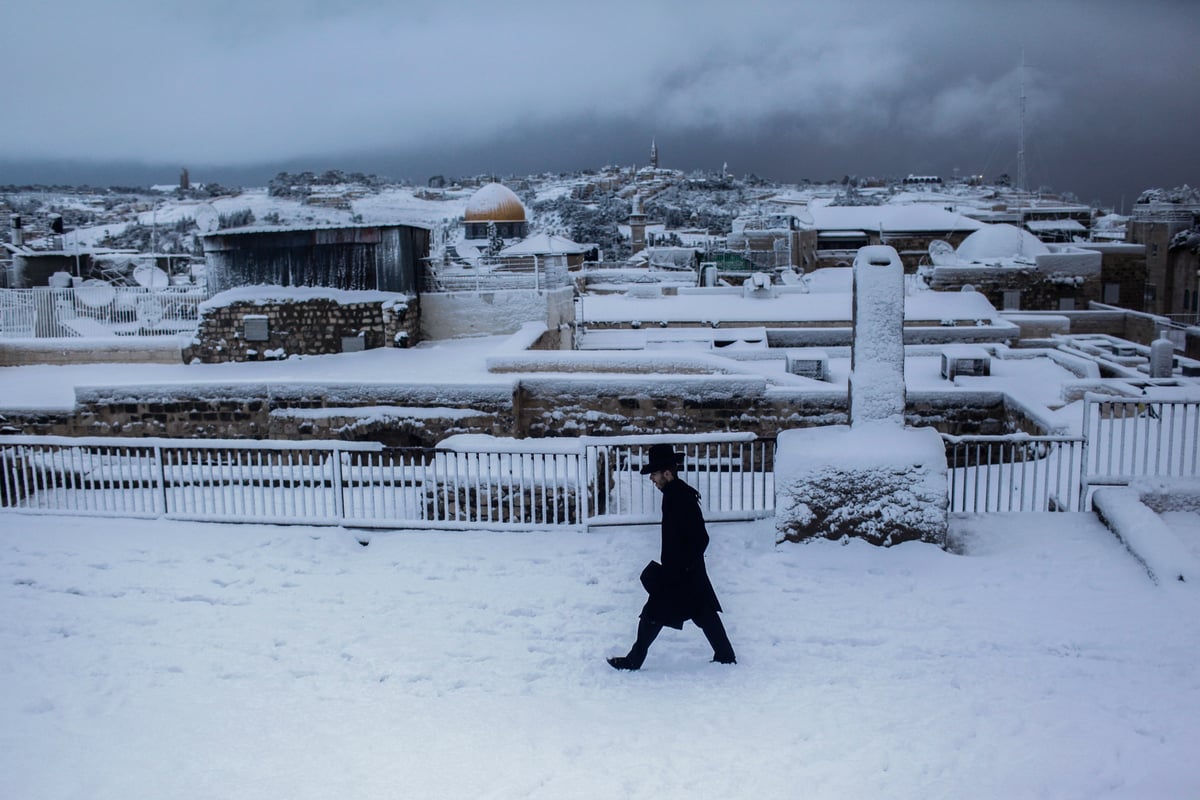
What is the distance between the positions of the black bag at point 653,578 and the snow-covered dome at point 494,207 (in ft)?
139

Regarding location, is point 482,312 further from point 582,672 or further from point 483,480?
point 582,672

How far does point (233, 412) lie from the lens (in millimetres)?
16062

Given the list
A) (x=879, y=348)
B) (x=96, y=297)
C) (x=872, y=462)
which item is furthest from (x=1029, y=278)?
(x=96, y=297)

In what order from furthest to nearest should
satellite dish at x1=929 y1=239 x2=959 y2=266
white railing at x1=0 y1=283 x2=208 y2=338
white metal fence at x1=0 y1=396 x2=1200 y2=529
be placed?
satellite dish at x1=929 y1=239 x2=959 y2=266
white railing at x1=0 y1=283 x2=208 y2=338
white metal fence at x1=0 y1=396 x2=1200 y2=529

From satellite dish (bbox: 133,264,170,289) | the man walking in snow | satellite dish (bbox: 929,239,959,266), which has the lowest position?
the man walking in snow

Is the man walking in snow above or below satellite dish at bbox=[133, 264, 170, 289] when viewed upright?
below

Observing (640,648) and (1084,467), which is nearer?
(640,648)

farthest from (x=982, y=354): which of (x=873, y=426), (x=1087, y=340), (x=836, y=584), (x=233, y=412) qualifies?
(x=233, y=412)

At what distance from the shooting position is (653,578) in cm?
583

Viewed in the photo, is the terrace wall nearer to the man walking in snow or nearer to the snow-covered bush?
the snow-covered bush

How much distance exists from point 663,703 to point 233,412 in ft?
41.8

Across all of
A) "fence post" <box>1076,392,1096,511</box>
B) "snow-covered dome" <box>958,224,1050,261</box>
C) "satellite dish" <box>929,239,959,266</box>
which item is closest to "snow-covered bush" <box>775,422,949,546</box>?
"fence post" <box>1076,392,1096,511</box>

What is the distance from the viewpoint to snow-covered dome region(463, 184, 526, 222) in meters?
47.2

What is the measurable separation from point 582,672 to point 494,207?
142ft
